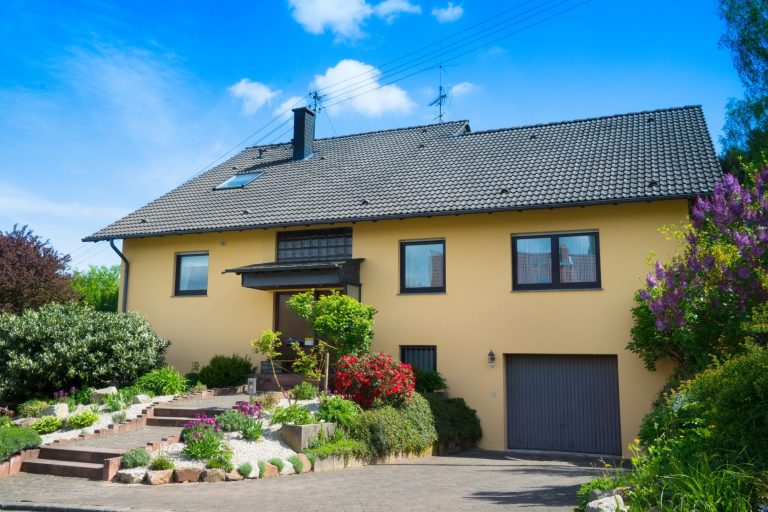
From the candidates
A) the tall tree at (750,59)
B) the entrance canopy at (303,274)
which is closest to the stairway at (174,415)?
the entrance canopy at (303,274)

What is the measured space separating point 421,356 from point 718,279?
23.7 ft

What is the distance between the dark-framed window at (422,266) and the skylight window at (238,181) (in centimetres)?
655

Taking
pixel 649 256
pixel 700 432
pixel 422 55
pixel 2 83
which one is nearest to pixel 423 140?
pixel 422 55

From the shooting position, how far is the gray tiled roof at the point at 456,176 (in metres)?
15.2

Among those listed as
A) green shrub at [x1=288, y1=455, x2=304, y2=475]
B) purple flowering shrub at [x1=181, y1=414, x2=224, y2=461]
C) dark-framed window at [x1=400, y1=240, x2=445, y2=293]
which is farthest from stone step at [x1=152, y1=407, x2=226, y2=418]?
dark-framed window at [x1=400, y1=240, x2=445, y2=293]

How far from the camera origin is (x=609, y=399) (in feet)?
48.0

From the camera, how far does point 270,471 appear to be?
10328mm

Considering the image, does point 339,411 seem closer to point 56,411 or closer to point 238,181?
point 56,411

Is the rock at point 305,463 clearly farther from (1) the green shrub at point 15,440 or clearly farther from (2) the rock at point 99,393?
(2) the rock at point 99,393

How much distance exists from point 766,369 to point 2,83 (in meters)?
13.8

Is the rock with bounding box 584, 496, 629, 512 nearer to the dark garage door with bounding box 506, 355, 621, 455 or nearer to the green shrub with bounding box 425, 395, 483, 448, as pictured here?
the green shrub with bounding box 425, 395, 483, 448

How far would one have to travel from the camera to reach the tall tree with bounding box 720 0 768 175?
898 inches

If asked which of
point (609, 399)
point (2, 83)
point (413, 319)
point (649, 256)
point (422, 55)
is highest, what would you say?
point (422, 55)

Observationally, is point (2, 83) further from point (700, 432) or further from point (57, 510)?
point (700, 432)
